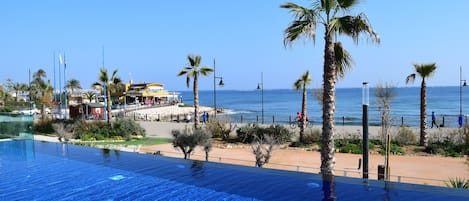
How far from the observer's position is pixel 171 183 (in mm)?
10141

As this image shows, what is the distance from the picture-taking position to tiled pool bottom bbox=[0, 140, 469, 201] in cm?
867

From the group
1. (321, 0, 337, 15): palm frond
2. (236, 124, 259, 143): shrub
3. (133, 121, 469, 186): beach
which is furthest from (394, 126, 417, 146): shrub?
(321, 0, 337, 15): palm frond

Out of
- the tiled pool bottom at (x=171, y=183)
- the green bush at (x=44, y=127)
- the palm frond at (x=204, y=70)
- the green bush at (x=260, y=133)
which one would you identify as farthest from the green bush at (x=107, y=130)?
the tiled pool bottom at (x=171, y=183)

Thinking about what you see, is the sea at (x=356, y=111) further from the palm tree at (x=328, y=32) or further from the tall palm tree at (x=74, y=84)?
the tall palm tree at (x=74, y=84)

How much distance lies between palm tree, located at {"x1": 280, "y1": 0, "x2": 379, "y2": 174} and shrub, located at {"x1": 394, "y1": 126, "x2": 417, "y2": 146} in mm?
10674

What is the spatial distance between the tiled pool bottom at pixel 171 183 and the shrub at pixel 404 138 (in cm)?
1121

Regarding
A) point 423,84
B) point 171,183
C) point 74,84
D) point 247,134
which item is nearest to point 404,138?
point 423,84

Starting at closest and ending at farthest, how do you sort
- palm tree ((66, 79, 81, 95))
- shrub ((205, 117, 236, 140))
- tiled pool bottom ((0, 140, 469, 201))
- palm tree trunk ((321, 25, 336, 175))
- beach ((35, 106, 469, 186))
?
tiled pool bottom ((0, 140, 469, 201)) → palm tree trunk ((321, 25, 336, 175)) → beach ((35, 106, 469, 186)) → shrub ((205, 117, 236, 140)) → palm tree ((66, 79, 81, 95))

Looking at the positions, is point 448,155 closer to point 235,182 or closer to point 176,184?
point 235,182

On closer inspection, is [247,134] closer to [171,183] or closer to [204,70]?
[204,70]

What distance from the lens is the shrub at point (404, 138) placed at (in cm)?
1969

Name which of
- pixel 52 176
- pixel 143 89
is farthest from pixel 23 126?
pixel 143 89

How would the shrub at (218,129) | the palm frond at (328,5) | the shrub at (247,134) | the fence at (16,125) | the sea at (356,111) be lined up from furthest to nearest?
the sea at (356,111) → the shrub at (218,129) → the shrub at (247,134) → the fence at (16,125) → the palm frond at (328,5)

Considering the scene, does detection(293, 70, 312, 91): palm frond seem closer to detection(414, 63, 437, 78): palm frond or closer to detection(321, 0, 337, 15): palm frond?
detection(414, 63, 437, 78): palm frond
